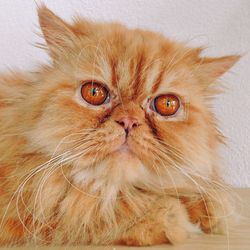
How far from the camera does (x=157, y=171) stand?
1097 mm

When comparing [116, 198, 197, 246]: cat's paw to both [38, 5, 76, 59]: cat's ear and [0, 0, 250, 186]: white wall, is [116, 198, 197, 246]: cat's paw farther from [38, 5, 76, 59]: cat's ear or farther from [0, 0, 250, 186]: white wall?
[0, 0, 250, 186]: white wall

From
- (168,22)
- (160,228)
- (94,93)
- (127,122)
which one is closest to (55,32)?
(94,93)

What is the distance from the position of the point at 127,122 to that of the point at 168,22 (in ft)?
2.90

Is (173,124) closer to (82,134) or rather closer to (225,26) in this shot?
(82,134)

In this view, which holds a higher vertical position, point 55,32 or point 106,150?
point 55,32

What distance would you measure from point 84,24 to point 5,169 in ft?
1.55

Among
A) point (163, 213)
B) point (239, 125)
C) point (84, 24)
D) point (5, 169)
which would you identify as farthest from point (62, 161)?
point (239, 125)

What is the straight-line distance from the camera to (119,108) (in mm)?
1067

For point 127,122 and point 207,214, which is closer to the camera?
point 127,122

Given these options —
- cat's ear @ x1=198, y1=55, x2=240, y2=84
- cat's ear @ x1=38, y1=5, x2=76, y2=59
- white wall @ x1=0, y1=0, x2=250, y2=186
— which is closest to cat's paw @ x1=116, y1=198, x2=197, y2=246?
cat's ear @ x1=198, y1=55, x2=240, y2=84

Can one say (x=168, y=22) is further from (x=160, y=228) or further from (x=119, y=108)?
(x=160, y=228)

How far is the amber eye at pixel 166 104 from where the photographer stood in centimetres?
113

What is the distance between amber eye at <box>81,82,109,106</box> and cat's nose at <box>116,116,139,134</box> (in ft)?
0.31

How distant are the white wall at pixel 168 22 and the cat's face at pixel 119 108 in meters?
0.55
